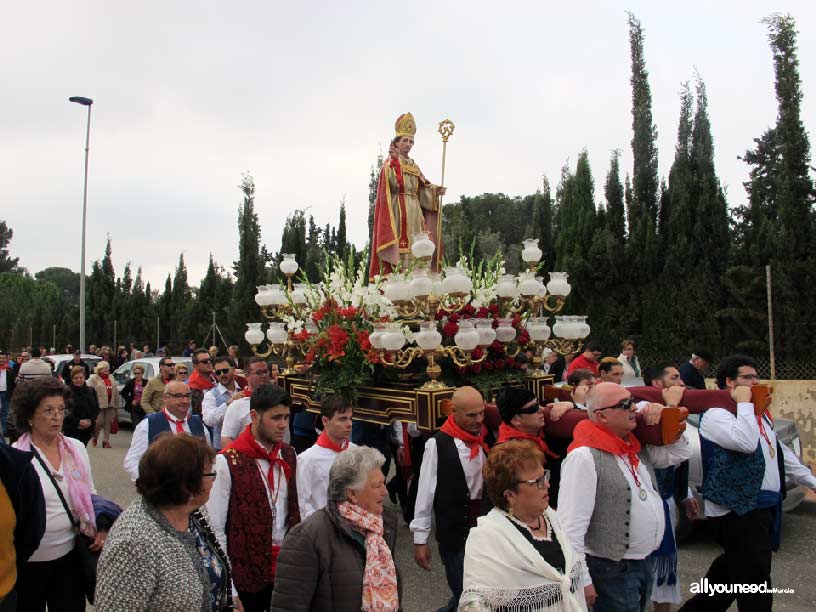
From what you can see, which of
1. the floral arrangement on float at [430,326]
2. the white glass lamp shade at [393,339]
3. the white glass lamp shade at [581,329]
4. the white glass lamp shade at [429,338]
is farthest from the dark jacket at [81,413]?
the white glass lamp shade at [581,329]

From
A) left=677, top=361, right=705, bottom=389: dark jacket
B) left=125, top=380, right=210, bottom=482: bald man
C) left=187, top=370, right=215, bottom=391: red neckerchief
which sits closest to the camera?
left=125, top=380, right=210, bottom=482: bald man

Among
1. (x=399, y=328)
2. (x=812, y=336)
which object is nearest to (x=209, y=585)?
(x=399, y=328)

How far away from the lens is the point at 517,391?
448 centimetres

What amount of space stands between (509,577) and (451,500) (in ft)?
6.06

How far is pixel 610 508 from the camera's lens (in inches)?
145

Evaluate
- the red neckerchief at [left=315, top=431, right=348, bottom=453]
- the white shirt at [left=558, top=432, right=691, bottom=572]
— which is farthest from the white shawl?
the red neckerchief at [left=315, top=431, right=348, bottom=453]

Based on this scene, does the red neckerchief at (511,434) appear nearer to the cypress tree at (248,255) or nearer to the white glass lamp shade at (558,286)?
the white glass lamp shade at (558,286)

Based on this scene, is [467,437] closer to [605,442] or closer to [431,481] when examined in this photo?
[431,481]

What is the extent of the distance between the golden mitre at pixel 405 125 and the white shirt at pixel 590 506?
5.45 m

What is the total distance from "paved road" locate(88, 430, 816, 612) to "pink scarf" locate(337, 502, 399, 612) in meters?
2.64

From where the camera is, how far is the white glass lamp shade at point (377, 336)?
20.2 feet

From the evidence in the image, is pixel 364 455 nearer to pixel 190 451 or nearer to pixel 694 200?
pixel 190 451

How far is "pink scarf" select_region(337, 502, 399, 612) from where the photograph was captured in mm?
2799

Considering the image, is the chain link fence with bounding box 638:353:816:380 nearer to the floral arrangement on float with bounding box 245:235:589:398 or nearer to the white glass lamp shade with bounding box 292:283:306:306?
the floral arrangement on float with bounding box 245:235:589:398
